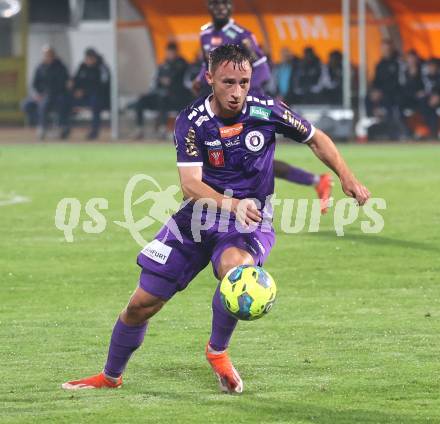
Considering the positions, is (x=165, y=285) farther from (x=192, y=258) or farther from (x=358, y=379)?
(x=358, y=379)

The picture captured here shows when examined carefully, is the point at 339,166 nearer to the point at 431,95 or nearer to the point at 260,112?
the point at 260,112

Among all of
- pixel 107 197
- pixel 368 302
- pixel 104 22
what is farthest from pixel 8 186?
pixel 104 22

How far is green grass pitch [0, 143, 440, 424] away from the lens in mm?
6949

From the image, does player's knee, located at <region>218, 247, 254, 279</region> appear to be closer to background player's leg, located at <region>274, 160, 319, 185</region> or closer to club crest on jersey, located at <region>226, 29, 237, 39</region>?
background player's leg, located at <region>274, 160, 319, 185</region>

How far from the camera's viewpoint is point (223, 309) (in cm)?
Answer: 732

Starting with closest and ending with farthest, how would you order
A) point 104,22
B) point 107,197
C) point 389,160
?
point 107,197 → point 389,160 → point 104,22

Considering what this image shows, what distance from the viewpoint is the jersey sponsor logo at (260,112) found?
7277mm

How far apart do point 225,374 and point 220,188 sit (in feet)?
3.26

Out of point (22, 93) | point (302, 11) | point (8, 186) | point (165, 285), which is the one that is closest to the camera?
point (165, 285)

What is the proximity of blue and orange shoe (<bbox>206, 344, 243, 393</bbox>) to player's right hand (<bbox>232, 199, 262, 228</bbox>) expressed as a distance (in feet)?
3.01

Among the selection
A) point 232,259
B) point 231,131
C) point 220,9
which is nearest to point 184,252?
point 232,259

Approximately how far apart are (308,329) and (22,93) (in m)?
29.0

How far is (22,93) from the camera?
122 ft

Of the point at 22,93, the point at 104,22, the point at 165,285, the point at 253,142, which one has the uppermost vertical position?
the point at 253,142
